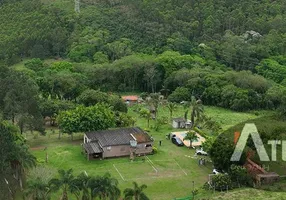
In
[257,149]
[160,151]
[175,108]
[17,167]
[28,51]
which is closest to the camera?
[17,167]

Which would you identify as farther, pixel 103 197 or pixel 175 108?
pixel 175 108

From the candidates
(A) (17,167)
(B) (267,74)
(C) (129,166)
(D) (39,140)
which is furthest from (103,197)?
(B) (267,74)

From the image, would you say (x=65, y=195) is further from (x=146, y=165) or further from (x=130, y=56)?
(x=130, y=56)

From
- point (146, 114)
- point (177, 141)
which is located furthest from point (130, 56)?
point (177, 141)

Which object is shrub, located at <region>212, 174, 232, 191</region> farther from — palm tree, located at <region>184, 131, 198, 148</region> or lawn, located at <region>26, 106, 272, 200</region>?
palm tree, located at <region>184, 131, 198, 148</region>

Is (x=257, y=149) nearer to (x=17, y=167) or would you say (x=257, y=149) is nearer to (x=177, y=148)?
(x=177, y=148)

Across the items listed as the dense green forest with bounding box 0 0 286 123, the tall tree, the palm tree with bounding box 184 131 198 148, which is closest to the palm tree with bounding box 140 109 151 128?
the dense green forest with bounding box 0 0 286 123

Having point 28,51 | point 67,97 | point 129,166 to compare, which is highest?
point 28,51

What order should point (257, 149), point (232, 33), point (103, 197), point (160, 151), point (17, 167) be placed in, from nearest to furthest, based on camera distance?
point (103, 197) → point (17, 167) → point (257, 149) → point (160, 151) → point (232, 33)
